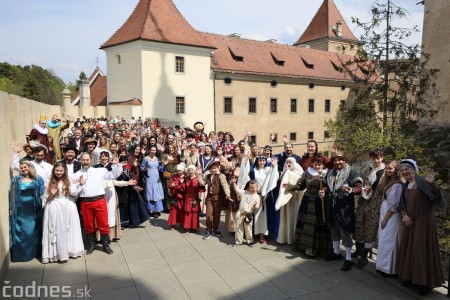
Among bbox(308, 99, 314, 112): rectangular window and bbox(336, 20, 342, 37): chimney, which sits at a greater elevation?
bbox(336, 20, 342, 37): chimney

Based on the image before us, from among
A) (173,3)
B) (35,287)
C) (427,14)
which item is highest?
(173,3)

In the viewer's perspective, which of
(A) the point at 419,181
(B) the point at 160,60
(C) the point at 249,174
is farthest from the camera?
(B) the point at 160,60

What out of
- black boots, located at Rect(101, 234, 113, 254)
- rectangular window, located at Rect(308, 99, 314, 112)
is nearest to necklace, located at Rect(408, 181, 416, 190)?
black boots, located at Rect(101, 234, 113, 254)

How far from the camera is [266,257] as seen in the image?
230 inches

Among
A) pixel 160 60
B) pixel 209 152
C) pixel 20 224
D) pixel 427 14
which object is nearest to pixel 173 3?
pixel 160 60

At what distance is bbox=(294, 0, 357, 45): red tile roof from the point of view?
40.6 metres

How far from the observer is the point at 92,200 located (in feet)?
19.0

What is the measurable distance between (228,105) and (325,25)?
2101 centimetres

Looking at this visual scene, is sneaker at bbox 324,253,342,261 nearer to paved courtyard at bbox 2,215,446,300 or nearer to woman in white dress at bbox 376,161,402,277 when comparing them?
paved courtyard at bbox 2,215,446,300

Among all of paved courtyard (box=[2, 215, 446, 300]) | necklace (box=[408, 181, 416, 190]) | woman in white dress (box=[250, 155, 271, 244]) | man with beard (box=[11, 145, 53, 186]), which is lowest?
paved courtyard (box=[2, 215, 446, 300])

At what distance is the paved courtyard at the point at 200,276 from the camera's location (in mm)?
4676

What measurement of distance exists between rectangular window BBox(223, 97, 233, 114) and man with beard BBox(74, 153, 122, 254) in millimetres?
22066

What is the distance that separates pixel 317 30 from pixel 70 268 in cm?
4208

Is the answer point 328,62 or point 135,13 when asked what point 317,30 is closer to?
point 328,62
